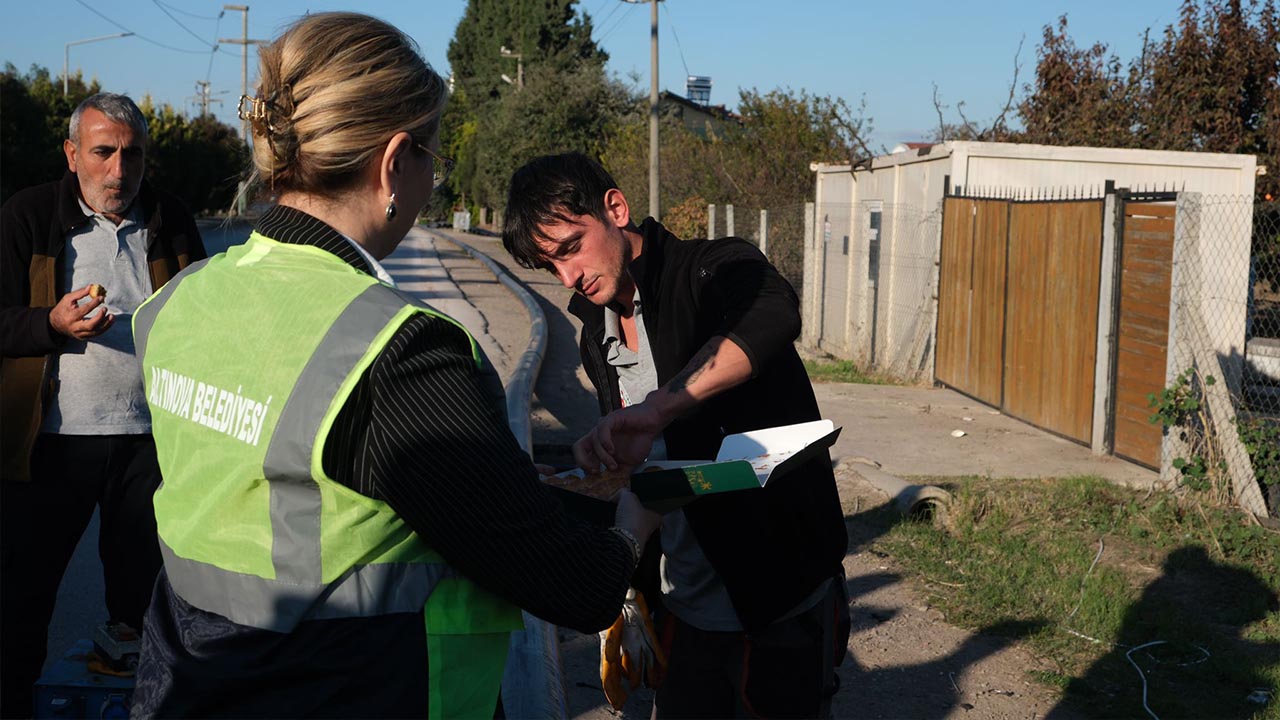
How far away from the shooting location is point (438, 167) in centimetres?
204

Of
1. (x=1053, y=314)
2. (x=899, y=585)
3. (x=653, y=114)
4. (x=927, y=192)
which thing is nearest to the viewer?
(x=899, y=585)

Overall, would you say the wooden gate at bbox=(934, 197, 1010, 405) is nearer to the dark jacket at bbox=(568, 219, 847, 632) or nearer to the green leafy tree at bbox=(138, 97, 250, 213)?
the dark jacket at bbox=(568, 219, 847, 632)

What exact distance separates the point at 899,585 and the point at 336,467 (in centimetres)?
544

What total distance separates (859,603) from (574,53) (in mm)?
65370

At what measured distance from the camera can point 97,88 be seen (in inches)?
1973

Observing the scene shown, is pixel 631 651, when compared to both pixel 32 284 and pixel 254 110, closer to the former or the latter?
pixel 254 110

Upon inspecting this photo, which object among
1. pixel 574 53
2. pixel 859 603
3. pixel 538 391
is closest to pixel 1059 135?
pixel 538 391

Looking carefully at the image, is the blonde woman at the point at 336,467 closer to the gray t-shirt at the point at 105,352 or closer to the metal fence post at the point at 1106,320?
the gray t-shirt at the point at 105,352

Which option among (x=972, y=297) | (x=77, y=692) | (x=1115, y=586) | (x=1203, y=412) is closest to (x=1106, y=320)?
(x=1203, y=412)

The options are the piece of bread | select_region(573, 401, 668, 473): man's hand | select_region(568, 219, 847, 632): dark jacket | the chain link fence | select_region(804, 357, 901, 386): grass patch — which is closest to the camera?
the piece of bread

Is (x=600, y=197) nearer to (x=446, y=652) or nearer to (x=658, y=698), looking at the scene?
(x=658, y=698)

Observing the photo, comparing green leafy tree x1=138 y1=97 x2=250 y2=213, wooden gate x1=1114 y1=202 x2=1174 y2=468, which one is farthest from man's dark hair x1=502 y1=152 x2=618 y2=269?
green leafy tree x1=138 y1=97 x2=250 y2=213

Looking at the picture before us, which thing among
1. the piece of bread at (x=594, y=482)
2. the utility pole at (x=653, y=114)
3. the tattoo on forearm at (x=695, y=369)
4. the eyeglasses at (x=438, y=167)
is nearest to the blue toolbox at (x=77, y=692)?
the piece of bread at (x=594, y=482)

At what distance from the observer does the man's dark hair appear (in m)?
3.04
